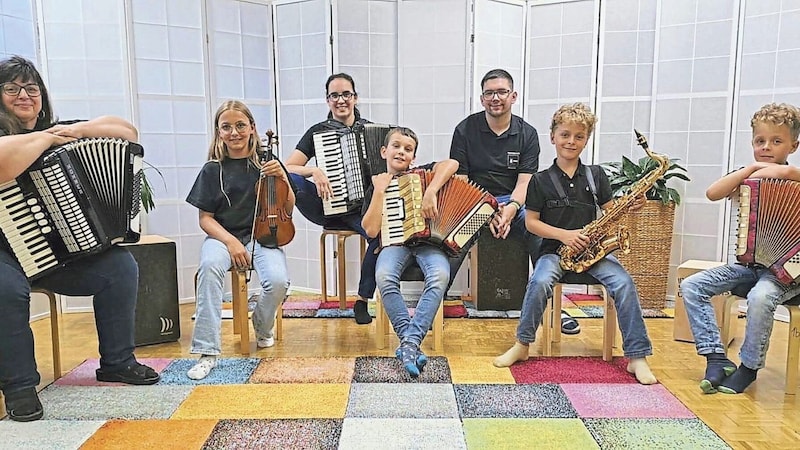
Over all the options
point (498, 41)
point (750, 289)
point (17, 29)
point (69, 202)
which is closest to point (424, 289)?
point (750, 289)

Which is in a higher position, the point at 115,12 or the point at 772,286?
the point at 115,12

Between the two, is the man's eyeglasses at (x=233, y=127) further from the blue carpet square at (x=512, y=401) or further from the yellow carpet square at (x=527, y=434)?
the yellow carpet square at (x=527, y=434)

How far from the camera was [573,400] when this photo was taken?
2428 millimetres

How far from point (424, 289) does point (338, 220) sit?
992 mm

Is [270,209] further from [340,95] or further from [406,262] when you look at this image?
[340,95]

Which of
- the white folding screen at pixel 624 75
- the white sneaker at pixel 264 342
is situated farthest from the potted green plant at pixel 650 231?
the white sneaker at pixel 264 342

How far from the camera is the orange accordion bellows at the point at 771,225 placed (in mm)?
2488

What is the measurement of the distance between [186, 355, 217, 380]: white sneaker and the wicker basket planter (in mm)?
2591

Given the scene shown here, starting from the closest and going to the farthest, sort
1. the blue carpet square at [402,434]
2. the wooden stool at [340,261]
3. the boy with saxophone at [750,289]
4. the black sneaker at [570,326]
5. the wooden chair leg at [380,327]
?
the blue carpet square at [402,434] < the boy with saxophone at [750,289] < the wooden chair leg at [380,327] < the black sneaker at [570,326] < the wooden stool at [340,261]

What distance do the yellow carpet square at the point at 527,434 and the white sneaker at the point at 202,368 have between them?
122cm

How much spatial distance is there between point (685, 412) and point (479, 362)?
0.91m

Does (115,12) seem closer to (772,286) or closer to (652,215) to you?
(652,215)

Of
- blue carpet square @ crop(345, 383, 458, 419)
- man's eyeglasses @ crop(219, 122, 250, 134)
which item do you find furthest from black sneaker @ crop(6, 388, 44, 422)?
man's eyeglasses @ crop(219, 122, 250, 134)

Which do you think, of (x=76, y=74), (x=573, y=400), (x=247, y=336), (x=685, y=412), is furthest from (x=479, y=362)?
(x=76, y=74)
